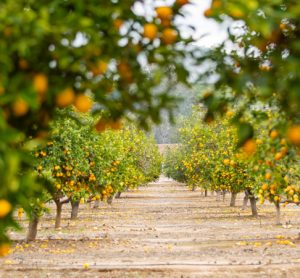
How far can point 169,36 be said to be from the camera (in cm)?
331

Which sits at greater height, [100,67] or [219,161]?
[219,161]

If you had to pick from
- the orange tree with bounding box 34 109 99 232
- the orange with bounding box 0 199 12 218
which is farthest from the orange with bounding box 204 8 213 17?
the orange tree with bounding box 34 109 99 232

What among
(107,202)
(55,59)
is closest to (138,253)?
(55,59)

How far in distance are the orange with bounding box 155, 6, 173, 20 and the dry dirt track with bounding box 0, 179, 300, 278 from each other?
317 inches

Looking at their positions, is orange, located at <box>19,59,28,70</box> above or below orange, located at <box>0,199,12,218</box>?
above

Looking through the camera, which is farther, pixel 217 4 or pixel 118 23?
pixel 118 23

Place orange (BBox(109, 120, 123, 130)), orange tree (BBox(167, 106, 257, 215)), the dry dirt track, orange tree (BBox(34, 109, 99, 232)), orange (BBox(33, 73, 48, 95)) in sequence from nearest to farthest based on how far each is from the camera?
orange (BBox(33, 73, 48, 95)), orange (BBox(109, 120, 123, 130)), the dry dirt track, orange tree (BBox(34, 109, 99, 232)), orange tree (BBox(167, 106, 257, 215))

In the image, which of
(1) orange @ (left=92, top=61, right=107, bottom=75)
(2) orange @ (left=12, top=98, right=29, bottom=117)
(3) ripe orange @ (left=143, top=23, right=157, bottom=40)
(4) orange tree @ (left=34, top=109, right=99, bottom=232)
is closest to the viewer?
(2) orange @ (left=12, top=98, right=29, bottom=117)

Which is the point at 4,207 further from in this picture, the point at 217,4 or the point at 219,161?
the point at 219,161

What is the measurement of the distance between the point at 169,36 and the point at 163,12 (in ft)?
0.47

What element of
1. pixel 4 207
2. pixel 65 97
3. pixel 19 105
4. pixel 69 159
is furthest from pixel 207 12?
pixel 69 159

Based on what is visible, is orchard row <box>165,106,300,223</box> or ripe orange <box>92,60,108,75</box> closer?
ripe orange <box>92,60,108,75</box>

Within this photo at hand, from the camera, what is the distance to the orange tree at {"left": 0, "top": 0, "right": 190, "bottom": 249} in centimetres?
267

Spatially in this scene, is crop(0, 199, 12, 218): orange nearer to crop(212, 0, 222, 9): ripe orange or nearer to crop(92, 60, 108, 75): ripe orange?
crop(92, 60, 108, 75): ripe orange
